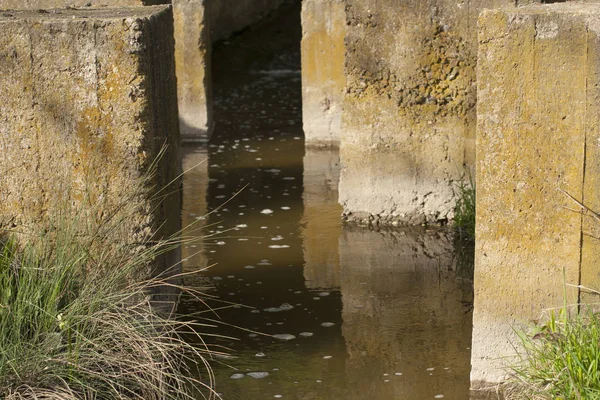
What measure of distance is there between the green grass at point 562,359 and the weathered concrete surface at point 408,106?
2.96 meters

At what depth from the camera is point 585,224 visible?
427cm

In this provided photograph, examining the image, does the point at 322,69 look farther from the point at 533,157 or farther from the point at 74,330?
the point at 74,330

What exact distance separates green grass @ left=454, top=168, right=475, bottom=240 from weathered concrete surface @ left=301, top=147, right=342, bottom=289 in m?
0.87

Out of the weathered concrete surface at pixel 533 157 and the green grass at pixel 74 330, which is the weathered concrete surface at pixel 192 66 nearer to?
the green grass at pixel 74 330

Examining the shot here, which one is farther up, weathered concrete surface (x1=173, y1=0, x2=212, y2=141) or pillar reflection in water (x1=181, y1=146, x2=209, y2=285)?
weathered concrete surface (x1=173, y1=0, x2=212, y2=141)

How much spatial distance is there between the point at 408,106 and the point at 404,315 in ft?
6.49

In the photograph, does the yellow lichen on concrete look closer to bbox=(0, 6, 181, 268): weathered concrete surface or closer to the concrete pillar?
bbox=(0, 6, 181, 268): weathered concrete surface

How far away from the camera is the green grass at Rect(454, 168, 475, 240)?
6871 mm

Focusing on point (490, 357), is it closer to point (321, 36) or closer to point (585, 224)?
point (585, 224)

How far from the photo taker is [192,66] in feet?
35.7

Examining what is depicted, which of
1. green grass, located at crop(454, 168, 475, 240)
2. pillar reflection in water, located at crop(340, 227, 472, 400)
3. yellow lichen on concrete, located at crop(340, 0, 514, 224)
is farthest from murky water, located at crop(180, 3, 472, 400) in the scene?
yellow lichen on concrete, located at crop(340, 0, 514, 224)

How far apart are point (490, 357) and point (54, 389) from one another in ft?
6.26

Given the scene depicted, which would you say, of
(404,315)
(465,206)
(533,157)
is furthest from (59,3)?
(533,157)

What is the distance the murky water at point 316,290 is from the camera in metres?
4.78
